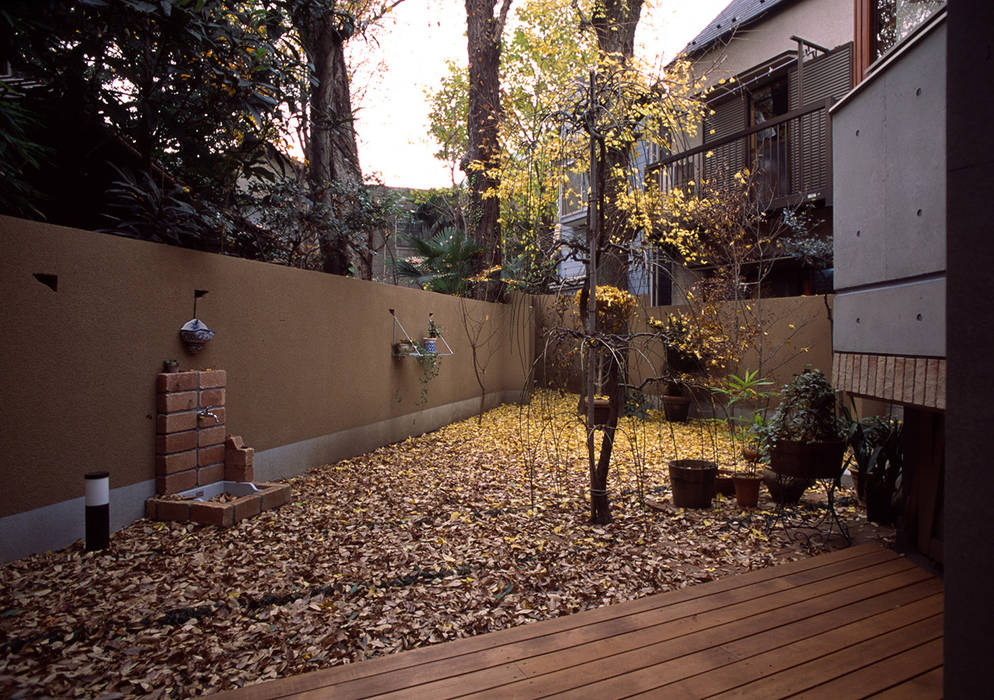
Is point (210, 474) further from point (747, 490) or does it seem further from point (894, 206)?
point (894, 206)

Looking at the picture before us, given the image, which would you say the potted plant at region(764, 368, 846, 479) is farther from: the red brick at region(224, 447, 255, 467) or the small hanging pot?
the small hanging pot

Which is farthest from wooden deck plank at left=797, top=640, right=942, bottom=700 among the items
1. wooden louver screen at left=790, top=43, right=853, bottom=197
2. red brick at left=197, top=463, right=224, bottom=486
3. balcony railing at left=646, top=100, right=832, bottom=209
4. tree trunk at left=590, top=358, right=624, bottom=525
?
wooden louver screen at left=790, top=43, right=853, bottom=197

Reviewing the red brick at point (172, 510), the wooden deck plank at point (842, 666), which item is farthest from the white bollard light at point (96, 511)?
the wooden deck plank at point (842, 666)

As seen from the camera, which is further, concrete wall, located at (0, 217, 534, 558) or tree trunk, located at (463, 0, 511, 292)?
tree trunk, located at (463, 0, 511, 292)

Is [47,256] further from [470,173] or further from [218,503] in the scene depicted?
[470,173]

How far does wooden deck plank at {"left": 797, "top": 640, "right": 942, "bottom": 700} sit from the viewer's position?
1673mm

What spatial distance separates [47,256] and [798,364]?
279 inches

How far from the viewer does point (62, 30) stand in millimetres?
2996

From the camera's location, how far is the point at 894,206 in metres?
2.39

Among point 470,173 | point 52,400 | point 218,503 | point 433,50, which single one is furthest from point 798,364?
point 433,50

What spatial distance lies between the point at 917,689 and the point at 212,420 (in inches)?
146

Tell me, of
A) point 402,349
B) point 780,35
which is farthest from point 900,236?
point 780,35

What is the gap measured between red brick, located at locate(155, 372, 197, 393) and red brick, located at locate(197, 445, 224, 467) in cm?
42

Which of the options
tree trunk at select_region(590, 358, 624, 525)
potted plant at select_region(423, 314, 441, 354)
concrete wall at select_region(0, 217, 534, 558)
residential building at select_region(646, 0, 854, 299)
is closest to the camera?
concrete wall at select_region(0, 217, 534, 558)
